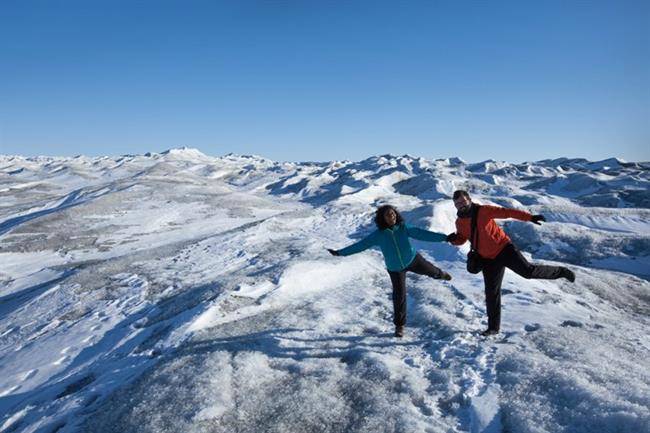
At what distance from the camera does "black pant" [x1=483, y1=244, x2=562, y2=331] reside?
6539 mm

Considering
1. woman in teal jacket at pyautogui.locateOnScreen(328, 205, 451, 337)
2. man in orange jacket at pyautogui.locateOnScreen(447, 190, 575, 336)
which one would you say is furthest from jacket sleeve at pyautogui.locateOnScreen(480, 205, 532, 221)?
woman in teal jacket at pyautogui.locateOnScreen(328, 205, 451, 337)

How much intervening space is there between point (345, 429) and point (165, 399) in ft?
8.05

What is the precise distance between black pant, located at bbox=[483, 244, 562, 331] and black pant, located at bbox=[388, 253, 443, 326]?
0.85 m

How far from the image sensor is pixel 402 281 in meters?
7.04

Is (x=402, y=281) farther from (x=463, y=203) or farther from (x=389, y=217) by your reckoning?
(x=463, y=203)

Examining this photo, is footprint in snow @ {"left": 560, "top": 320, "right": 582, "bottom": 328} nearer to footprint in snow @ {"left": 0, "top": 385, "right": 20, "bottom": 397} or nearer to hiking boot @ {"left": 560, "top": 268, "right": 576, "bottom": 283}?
hiking boot @ {"left": 560, "top": 268, "right": 576, "bottom": 283}

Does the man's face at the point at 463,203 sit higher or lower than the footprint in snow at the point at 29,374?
higher

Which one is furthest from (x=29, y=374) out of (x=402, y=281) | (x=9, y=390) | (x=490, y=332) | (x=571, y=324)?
(x=571, y=324)

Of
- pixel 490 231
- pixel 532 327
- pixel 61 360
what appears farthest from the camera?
pixel 61 360

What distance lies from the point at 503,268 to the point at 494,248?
39cm

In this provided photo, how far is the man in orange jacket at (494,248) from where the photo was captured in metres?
6.58

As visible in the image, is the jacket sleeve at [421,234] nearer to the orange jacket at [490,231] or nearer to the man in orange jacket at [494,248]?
the man in orange jacket at [494,248]

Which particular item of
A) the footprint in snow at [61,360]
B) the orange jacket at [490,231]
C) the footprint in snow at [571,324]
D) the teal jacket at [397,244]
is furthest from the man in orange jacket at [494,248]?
the footprint in snow at [61,360]

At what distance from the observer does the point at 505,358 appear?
243 inches
